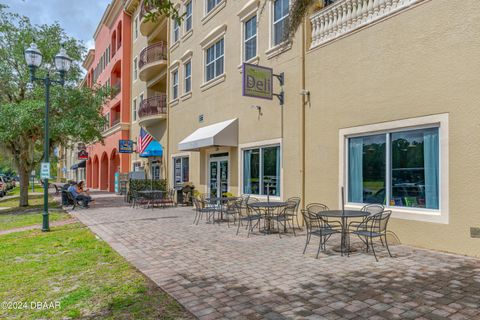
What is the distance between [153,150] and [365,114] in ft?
47.5

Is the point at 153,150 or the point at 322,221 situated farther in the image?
the point at 153,150

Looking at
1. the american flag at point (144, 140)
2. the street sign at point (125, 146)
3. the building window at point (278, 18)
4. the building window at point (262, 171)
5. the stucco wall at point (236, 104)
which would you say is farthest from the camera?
the street sign at point (125, 146)

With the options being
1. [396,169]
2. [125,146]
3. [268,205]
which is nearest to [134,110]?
[125,146]

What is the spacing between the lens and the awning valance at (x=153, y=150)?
800 inches

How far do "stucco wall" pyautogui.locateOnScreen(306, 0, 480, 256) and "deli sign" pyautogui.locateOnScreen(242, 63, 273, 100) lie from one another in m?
1.73

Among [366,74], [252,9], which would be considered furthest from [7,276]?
[252,9]

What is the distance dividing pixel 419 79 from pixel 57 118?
642 inches

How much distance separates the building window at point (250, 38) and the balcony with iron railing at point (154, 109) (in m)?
8.78

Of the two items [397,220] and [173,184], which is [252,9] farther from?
[173,184]

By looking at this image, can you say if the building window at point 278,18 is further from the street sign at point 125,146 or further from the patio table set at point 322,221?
the street sign at point 125,146

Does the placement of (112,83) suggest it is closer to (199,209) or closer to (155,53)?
(155,53)

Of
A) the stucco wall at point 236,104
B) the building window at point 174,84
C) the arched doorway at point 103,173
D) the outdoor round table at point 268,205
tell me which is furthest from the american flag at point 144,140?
the arched doorway at point 103,173

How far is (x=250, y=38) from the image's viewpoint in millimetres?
13359

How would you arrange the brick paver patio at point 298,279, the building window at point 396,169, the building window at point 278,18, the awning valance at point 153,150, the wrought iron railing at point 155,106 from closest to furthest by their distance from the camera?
the brick paver patio at point 298,279 < the building window at point 396,169 < the building window at point 278,18 < the awning valance at point 153,150 < the wrought iron railing at point 155,106
